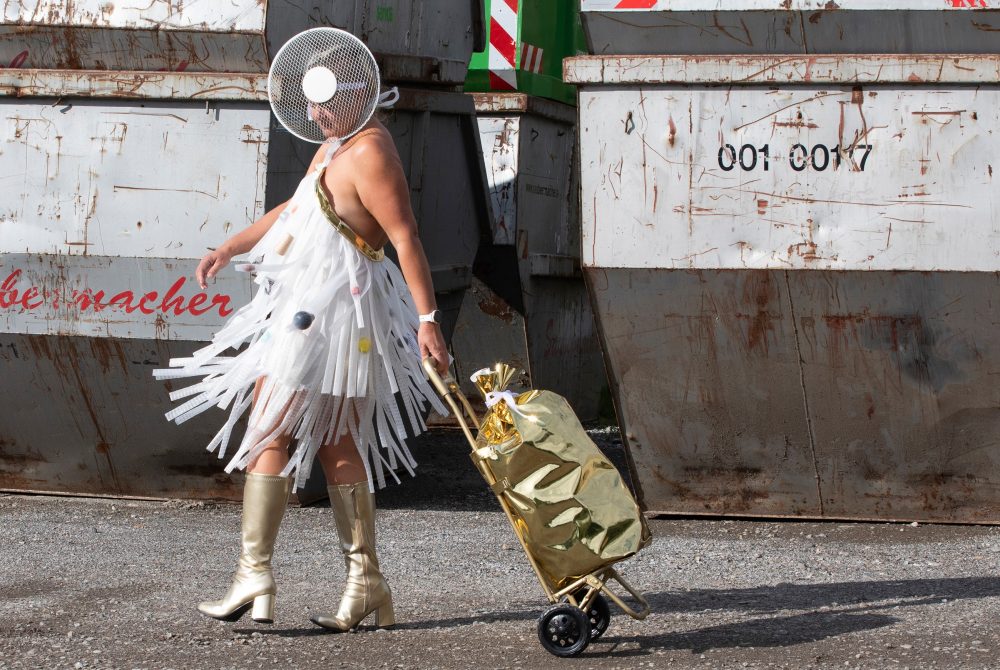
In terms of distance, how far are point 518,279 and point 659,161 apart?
208cm

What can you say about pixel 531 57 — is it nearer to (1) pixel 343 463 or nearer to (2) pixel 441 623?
(1) pixel 343 463

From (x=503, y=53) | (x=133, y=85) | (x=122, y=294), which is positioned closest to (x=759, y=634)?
(x=122, y=294)

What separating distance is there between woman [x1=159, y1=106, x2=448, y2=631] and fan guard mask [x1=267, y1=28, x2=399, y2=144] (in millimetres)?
26

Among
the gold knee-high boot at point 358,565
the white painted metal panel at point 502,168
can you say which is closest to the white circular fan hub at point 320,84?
the gold knee-high boot at point 358,565

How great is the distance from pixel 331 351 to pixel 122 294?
158cm

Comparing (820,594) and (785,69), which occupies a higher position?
(785,69)

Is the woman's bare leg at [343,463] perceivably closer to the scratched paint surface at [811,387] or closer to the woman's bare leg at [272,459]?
the woman's bare leg at [272,459]

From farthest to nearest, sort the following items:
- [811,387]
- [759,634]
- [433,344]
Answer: [811,387]
[759,634]
[433,344]

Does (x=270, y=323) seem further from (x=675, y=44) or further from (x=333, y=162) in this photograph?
(x=675, y=44)

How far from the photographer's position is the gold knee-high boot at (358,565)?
3.50 meters

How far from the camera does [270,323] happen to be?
3506mm

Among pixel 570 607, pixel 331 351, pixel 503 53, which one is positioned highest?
pixel 503 53

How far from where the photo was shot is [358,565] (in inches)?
139

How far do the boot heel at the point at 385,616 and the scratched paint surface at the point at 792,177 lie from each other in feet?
4.98
